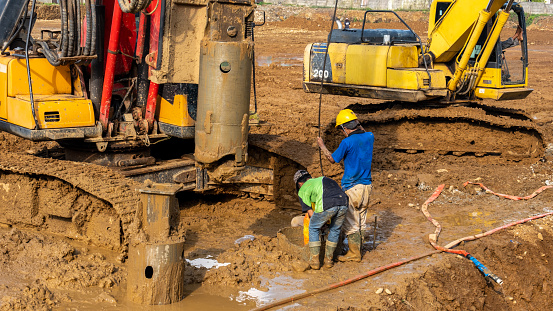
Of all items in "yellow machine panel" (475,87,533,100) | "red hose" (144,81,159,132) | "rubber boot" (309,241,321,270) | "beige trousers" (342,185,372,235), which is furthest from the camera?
"yellow machine panel" (475,87,533,100)

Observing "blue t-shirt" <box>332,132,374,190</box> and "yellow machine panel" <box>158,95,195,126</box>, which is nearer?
"blue t-shirt" <box>332,132,374,190</box>

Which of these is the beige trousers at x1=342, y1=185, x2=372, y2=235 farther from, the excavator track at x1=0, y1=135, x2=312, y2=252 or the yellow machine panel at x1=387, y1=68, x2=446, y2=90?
the yellow machine panel at x1=387, y1=68, x2=446, y2=90

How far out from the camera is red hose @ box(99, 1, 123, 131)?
6.71 m

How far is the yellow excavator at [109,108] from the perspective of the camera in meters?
6.00

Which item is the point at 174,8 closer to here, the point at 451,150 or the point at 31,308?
the point at 31,308

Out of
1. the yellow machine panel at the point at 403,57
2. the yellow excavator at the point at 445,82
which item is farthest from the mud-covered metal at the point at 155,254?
the yellow machine panel at the point at 403,57

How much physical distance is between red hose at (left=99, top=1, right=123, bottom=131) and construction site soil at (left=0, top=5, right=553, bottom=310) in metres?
0.75

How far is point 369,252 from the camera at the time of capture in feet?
22.8

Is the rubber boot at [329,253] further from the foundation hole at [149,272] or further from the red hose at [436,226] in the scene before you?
the foundation hole at [149,272]

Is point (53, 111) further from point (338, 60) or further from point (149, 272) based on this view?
point (338, 60)

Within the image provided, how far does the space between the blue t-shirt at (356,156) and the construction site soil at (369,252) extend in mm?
798

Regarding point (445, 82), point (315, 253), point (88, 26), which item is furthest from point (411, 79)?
point (88, 26)

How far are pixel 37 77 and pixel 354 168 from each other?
12.1 feet

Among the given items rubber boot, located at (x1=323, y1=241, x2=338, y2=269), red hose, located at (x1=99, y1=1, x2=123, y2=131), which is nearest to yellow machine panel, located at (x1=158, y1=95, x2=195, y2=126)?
red hose, located at (x1=99, y1=1, x2=123, y2=131)
